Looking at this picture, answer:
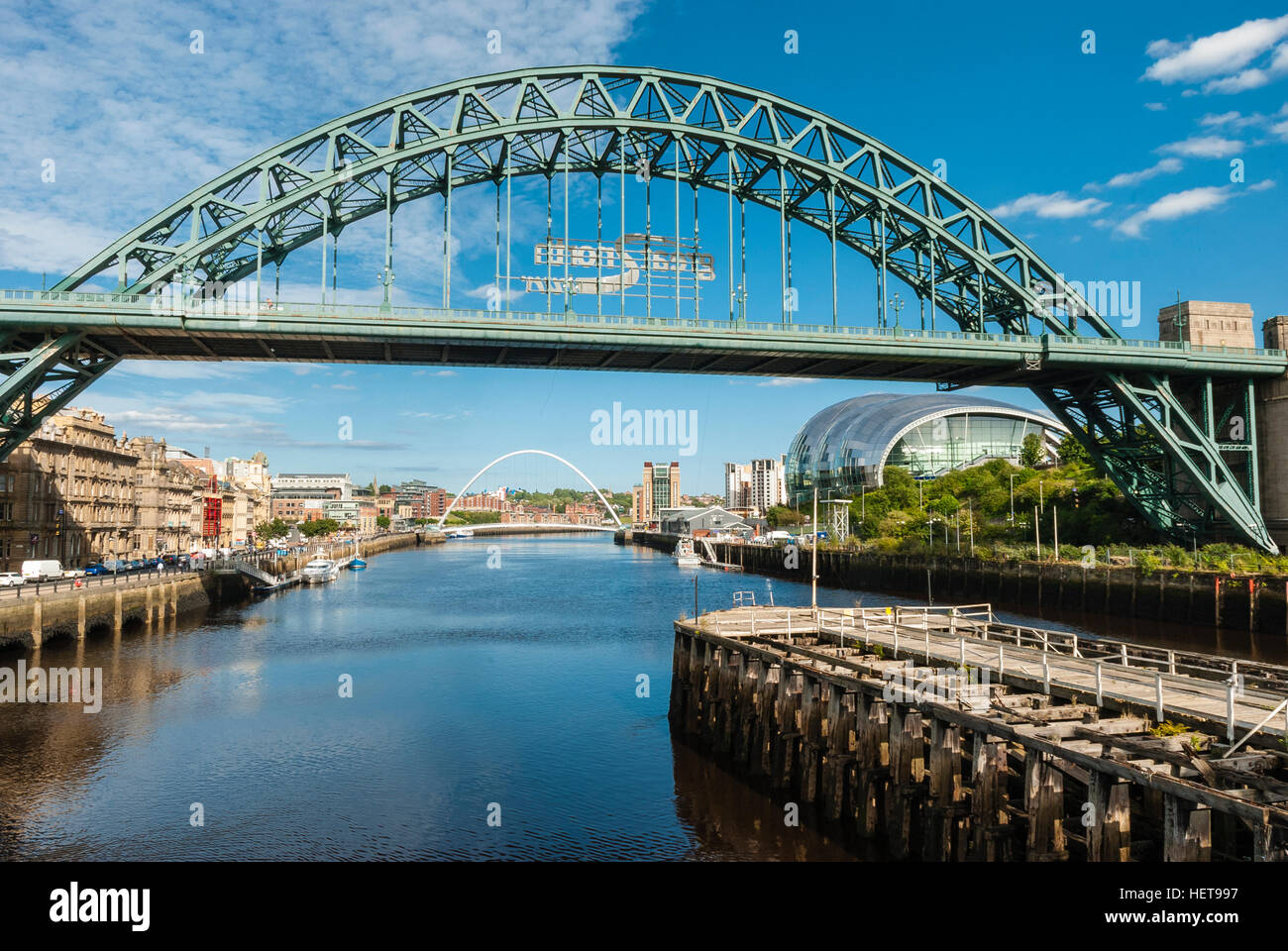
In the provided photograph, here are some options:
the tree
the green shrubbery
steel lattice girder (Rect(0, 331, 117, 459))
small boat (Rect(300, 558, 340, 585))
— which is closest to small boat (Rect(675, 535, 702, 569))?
the green shrubbery

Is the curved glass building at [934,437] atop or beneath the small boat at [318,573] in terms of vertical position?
atop

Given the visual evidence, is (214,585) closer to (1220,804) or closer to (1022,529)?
(1022,529)

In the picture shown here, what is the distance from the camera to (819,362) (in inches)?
1999

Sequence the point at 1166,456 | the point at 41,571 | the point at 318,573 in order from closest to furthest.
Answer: the point at 1166,456 → the point at 41,571 → the point at 318,573

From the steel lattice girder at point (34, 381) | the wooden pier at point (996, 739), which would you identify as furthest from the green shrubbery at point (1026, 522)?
the steel lattice girder at point (34, 381)

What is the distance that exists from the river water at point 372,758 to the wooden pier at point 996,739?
5.37 feet

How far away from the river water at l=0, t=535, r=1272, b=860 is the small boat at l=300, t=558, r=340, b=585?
42877mm

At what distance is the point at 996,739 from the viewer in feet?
54.1

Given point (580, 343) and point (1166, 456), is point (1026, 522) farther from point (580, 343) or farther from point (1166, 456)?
point (580, 343)

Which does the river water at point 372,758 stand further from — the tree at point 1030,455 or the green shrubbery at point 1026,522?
the tree at point 1030,455

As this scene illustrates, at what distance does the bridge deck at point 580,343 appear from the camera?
1605 inches

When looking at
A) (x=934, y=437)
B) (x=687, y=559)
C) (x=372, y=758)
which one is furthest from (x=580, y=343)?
(x=934, y=437)

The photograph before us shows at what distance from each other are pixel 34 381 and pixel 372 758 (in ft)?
87.2

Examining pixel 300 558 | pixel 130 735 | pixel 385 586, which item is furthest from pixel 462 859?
pixel 300 558
